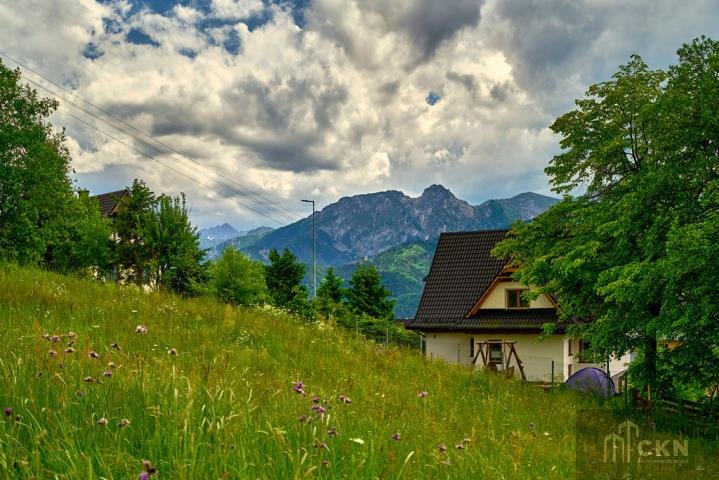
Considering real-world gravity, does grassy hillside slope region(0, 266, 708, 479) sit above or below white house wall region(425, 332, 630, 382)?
above

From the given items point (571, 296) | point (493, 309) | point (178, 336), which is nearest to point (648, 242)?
point (571, 296)

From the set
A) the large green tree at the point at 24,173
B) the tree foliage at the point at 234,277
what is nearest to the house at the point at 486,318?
the tree foliage at the point at 234,277

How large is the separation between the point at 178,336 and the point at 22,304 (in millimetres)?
2383

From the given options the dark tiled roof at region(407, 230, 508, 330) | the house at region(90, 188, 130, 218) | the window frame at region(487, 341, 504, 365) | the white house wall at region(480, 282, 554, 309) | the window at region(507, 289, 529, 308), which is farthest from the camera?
the house at region(90, 188, 130, 218)

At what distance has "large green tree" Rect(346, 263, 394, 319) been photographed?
2183 inches

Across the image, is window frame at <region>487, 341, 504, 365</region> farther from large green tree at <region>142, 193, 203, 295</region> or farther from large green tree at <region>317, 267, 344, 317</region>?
large green tree at <region>317, 267, 344, 317</region>

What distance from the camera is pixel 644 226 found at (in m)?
14.6

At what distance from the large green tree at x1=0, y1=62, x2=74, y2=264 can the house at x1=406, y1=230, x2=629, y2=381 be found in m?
25.8

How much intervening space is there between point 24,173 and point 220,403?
35.4 m

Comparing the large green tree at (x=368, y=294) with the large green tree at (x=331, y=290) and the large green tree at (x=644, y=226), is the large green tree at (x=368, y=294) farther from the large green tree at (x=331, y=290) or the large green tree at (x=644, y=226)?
the large green tree at (x=644, y=226)

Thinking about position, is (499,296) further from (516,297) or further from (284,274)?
(284,274)

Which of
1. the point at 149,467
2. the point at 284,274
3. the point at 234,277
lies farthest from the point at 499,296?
the point at 149,467

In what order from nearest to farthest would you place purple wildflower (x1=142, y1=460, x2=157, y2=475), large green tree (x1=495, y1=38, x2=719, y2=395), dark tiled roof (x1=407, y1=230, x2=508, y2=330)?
purple wildflower (x1=142, y1=460, x2=157, y2=475) → large green tree (x1=495, y1=38, x2=719, y2=395) → dark tiled roof (x1=407, y1=230, x2=508, y2=330)

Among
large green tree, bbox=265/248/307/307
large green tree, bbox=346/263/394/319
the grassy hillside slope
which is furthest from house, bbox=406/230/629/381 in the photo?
large green tree, bbox=265/248/307/307
